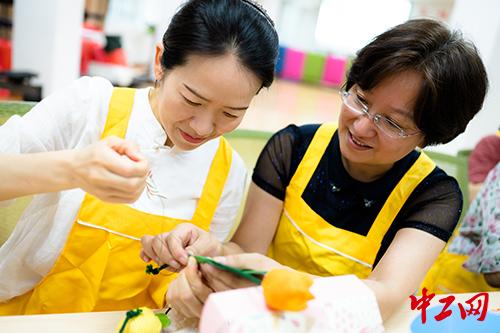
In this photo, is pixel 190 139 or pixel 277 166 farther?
pixel 277 166

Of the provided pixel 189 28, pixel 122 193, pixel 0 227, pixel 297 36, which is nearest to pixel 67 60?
pixel 0 227

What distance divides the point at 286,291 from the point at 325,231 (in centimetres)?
65

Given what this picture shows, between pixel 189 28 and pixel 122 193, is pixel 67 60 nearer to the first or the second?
pixel 189 28

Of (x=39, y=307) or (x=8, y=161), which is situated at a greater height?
(x=8, y=161)

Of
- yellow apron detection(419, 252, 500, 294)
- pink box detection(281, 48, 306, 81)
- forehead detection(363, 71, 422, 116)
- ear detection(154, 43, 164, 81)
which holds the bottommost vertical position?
pink box detection(281, 48, 306, 81)

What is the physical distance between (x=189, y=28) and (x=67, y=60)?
3571mm

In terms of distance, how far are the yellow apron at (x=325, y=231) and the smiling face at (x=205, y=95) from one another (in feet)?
1.07

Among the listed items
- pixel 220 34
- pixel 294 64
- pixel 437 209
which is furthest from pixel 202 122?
pixel 294 64

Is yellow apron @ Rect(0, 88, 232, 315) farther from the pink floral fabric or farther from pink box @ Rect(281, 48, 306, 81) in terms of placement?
pink box @ Rect(281, 48, 306, 81)

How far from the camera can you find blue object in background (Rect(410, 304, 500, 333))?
896 millimetres

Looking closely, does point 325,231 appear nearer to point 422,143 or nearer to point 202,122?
point 422,143

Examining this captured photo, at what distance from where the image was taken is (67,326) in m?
0.73

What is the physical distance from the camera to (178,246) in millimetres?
844

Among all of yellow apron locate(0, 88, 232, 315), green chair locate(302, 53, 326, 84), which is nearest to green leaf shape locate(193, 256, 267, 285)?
yellow apron locate(0, 88, 232, 315)
